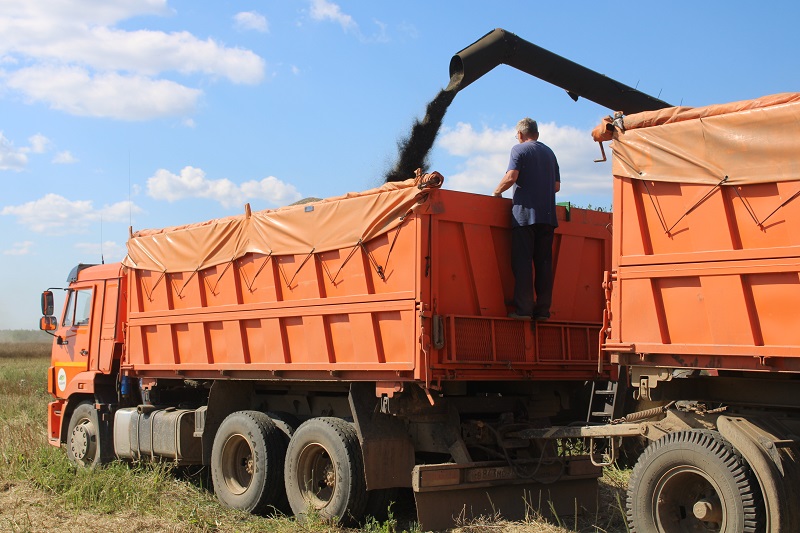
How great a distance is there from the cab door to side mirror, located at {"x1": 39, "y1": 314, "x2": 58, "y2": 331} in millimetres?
100

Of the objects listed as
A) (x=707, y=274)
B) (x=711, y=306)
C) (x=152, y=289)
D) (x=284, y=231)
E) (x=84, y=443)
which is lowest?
(x=84, y=443)

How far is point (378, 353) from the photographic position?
781 centimetres

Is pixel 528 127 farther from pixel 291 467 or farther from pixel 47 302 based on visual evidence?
pixel 47 302

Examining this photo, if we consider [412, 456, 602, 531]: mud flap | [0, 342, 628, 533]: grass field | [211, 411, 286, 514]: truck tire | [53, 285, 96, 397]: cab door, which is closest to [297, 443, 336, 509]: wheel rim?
[0, 342, 628, 533]: grass field

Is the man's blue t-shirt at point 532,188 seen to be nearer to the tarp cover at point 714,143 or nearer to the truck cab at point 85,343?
the tarp cover at point 714,143

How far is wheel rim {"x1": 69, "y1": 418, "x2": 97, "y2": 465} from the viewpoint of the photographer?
12047 mm

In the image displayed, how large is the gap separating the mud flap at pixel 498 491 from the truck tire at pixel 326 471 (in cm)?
65

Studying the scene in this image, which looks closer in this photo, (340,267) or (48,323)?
(340,267)

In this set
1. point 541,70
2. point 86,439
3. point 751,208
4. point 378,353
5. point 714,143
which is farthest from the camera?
point 86,439

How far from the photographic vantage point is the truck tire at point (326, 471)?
7910 mm

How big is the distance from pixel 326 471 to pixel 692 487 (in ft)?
12.0

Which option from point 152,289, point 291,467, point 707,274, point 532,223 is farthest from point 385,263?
point 152,289

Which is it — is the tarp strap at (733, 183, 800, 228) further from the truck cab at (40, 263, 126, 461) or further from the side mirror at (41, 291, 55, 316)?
the side mirror at (41, 291, 55, 316)

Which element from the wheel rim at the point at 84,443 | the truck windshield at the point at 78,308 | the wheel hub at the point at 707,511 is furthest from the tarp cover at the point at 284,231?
the wheel hub at the point at 707,511
